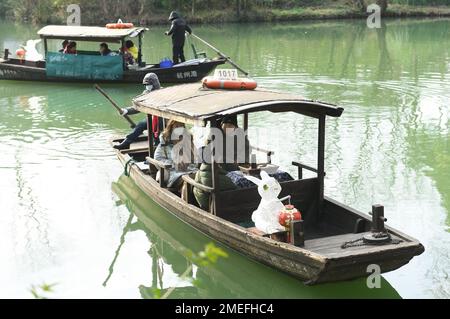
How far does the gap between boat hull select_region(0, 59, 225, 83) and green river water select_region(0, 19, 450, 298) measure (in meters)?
0.23

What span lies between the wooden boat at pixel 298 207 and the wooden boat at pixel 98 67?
7059 mm

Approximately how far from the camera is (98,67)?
15219 mm

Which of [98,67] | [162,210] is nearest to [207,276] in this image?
[162,210]

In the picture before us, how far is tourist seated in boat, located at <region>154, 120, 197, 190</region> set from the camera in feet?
24.7

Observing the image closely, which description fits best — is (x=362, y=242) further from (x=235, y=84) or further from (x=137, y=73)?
(x=137, y=73)

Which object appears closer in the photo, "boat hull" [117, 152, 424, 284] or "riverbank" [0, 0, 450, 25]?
"boat hull" [117, 152, 424, 284]

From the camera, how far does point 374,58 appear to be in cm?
1945

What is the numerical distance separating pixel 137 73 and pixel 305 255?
10.3 m

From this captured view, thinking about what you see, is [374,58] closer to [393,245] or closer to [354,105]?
[354,105]

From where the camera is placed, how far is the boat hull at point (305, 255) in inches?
208

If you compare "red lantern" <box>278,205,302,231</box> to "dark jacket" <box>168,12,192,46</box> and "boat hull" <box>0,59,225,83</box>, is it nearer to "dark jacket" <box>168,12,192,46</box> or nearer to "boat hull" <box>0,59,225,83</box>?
"boat hull" <box>0,59,225,83</box>

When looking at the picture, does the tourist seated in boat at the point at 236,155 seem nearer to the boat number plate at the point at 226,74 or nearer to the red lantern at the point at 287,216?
the boat number plate at the point at 226,74

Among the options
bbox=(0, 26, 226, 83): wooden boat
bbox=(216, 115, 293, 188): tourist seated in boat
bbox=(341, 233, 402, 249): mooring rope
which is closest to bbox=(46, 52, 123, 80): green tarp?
bbox=(0, 26, 226, 83): wooden boat
